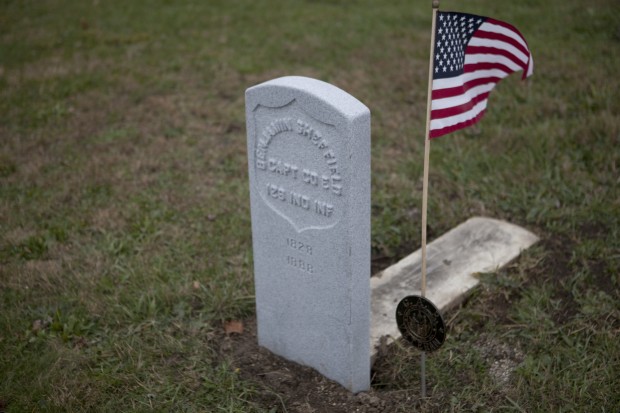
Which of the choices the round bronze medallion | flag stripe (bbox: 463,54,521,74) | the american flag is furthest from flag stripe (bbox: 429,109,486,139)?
the round bronze medallion

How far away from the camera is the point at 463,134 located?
5785 millimetres

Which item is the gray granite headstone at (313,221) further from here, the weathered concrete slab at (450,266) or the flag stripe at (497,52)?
the flag stripe at (497,52)

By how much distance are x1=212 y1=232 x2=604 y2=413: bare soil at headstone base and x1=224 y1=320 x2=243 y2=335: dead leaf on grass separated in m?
0.02

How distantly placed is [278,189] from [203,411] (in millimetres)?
1077

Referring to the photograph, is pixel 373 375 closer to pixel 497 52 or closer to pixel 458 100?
pixel 458 100

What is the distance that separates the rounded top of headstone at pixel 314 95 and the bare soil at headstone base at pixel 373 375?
1.33 meters

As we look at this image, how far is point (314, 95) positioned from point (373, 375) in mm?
1467

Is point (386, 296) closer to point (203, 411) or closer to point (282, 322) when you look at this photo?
point (282, 322)

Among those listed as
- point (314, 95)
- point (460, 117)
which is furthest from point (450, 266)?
point (314, 95)

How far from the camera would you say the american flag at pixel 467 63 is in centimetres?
275

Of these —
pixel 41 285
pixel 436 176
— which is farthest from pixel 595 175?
pixel 41 285

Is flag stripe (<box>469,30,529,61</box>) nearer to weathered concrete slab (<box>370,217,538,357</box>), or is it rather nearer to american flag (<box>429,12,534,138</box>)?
american flag (<box>429,12,534,138</box>)

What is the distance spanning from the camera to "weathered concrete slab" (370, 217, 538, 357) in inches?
141

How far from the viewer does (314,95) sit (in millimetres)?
2648
